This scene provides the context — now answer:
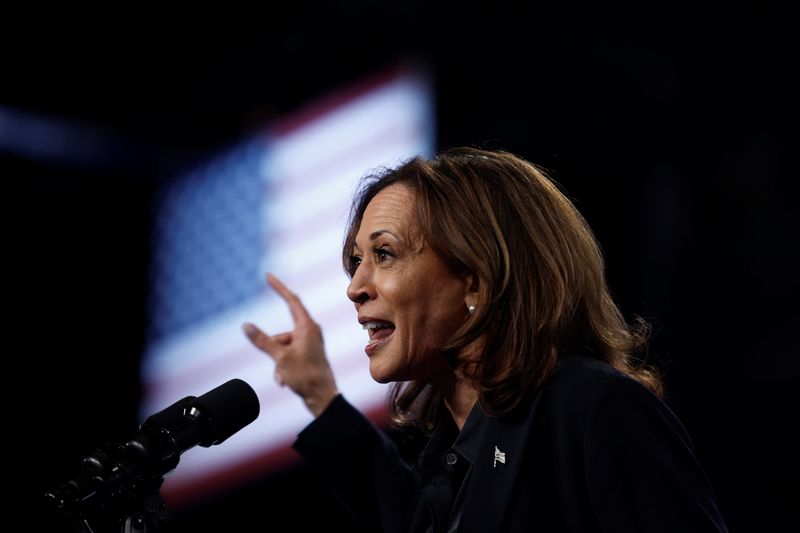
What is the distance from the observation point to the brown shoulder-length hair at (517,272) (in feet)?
5.71

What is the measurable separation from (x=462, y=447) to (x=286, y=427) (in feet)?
5.24

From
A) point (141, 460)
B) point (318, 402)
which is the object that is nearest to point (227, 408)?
point (141, 460)

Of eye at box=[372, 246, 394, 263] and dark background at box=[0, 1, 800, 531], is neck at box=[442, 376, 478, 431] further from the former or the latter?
dark background at box=[0, 1, 800, 531]

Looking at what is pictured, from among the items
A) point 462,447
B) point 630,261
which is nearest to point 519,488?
point 462,447

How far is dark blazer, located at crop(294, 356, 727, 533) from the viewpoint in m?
1.45

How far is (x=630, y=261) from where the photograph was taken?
361 cm

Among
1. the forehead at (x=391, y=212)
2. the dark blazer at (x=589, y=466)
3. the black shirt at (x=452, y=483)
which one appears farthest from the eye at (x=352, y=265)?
the dark blazer at (x=589, y=466)

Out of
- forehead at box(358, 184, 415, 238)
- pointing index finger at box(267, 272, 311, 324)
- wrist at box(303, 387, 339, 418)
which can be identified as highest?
forehead at box(358, 184, 415, 238)

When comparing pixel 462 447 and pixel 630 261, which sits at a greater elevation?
pixel 630 261

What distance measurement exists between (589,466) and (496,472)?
0.19 meters

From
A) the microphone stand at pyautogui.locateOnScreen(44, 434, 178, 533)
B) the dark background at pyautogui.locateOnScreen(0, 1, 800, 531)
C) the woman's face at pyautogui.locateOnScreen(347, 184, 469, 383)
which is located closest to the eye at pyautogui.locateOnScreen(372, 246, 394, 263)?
the woman's face at pyautogui.locateOnScreen(347, 184, 469, 383)

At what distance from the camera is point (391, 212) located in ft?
6.36

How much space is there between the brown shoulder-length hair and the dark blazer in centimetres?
7

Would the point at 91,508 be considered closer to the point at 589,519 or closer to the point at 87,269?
the point at 589,519
